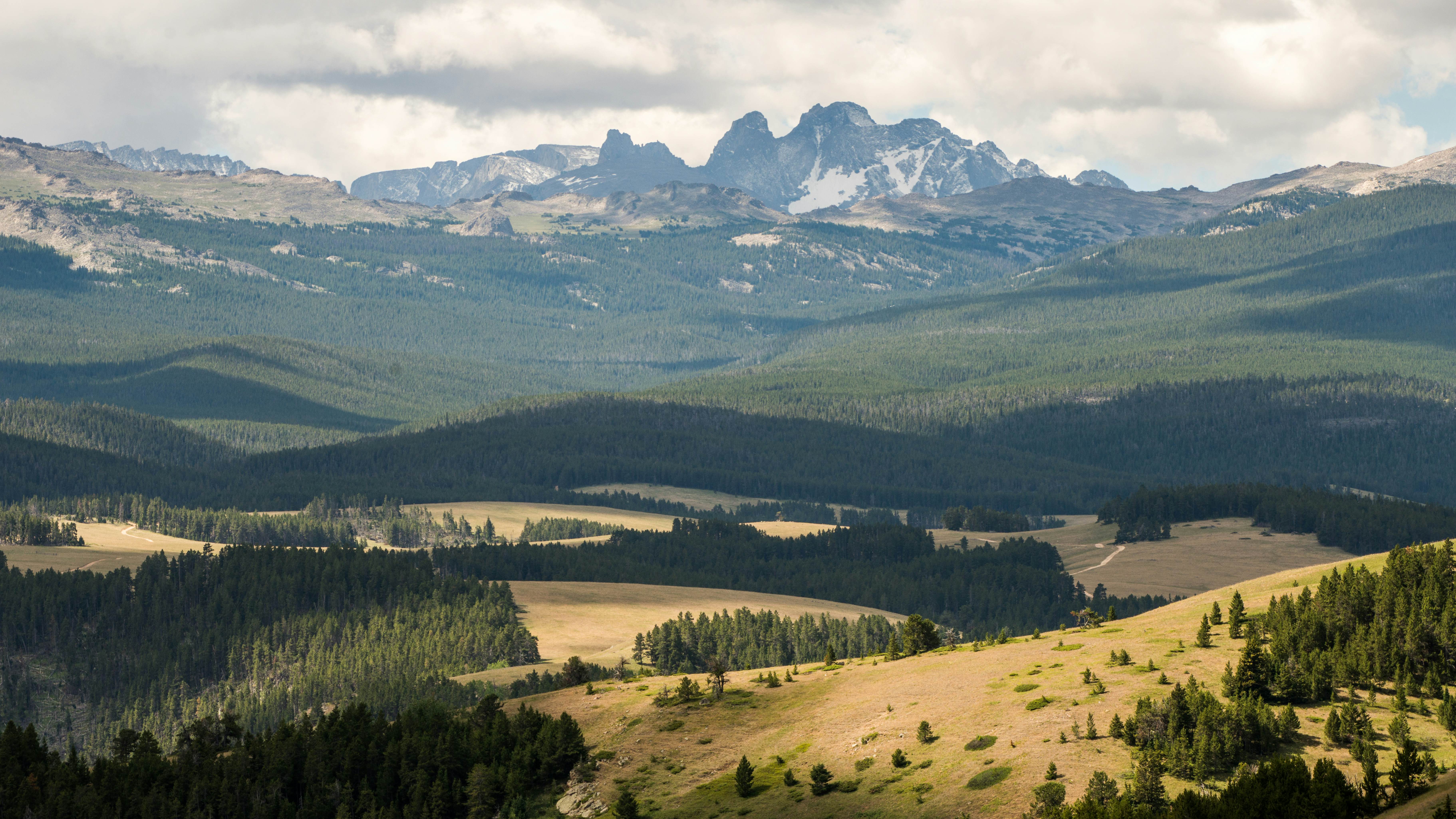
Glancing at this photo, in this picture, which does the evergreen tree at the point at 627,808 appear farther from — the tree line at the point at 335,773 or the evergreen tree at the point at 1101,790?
the evergreen tree at the point at 1101,790

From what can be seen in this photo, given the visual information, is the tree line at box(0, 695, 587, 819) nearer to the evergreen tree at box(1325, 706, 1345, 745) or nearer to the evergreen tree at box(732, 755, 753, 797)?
the evergreen tree at box(732, 755, 753, 797)

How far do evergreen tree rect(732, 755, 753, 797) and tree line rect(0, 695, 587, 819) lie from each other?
17.7 meters

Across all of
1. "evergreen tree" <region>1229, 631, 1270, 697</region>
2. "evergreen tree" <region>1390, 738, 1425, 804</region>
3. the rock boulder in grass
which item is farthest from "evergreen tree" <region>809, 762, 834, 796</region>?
"evergreen tree" <region>1390, 738, 1425, 804</region>

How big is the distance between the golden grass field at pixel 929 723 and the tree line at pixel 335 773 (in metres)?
5.53

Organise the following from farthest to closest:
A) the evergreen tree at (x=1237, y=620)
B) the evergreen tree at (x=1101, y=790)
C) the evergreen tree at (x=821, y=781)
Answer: the evergreen tree at (x=1237, y=620), the evergreen tree at (x=821, y=781), the evergreen tree at (x=1101, y=790)

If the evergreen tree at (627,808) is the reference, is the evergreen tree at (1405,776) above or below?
above

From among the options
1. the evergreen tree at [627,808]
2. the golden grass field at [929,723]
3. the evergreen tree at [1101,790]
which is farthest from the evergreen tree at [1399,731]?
the evergreen tree at [627,808]

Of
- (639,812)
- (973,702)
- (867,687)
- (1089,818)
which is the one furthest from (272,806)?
(1089,818)

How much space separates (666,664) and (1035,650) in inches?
2971

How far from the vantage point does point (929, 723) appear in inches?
3999

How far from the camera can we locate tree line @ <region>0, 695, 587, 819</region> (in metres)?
112

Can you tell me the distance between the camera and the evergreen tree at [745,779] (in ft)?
319

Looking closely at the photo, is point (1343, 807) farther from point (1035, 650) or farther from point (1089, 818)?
point (1035, 650)

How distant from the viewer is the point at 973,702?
342ft
